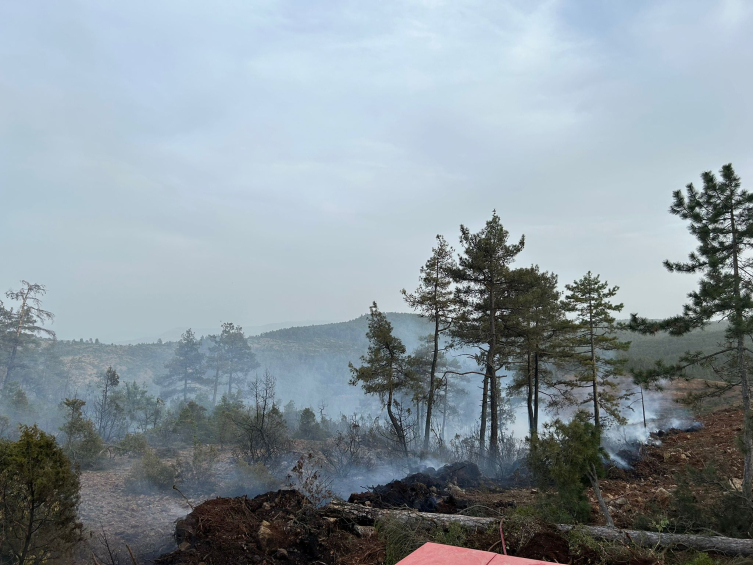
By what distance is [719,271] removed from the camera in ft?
37.1

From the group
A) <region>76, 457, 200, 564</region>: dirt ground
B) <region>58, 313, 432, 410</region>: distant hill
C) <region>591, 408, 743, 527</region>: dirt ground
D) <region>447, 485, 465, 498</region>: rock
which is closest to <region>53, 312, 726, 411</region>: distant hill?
<region>58, 313, 432, 410</region>: distant hill

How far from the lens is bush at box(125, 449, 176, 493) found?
48.0ft

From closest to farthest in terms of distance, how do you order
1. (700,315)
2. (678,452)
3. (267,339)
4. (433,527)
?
(433,527) → (700,315) → (678,452) → (267,339)

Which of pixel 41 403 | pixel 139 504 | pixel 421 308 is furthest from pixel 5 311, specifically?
pixel 421 308

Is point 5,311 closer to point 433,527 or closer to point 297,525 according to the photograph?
point 297,525

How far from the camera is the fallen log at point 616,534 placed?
6.49 meters

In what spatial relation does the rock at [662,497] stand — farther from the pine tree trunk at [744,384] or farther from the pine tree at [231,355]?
the pine tree at [231,355]

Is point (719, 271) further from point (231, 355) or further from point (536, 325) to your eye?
point (231, 355)

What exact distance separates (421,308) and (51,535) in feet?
57.9

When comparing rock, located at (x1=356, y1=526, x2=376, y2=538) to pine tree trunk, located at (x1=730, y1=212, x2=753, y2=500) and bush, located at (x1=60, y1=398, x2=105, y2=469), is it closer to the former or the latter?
pine tree trunk, located at (x1=730, y1=212, x2=753, y2=500)

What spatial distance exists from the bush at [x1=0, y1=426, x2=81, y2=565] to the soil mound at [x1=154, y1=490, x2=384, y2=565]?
2.03 m

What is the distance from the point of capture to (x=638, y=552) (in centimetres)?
624

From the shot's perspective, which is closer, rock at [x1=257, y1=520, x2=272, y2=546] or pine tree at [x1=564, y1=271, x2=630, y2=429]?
rock at [x1=257, y1=520, x2=272, y2=546]

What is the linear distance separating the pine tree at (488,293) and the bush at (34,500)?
16.8m
